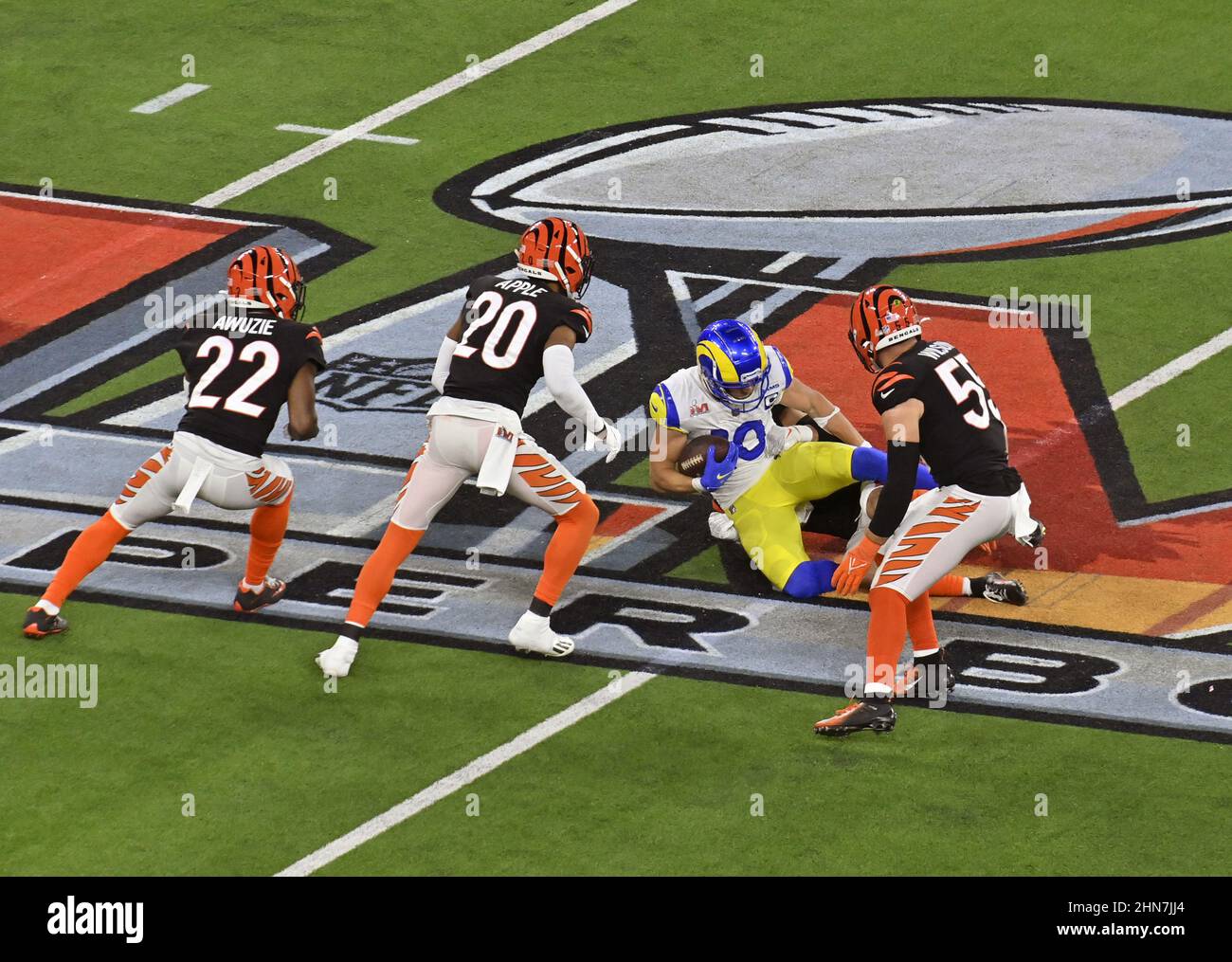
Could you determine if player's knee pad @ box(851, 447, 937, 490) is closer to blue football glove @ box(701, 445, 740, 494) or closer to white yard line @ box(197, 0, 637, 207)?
blue football glove @ box(701, 445, 740, 494)

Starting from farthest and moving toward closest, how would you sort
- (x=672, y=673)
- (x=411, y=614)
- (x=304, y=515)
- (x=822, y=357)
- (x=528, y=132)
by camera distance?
(x=528, y=132)
(x=822, y=357)
(x=304, y=515)
(x=411, y=614)
(x=672, y=673)

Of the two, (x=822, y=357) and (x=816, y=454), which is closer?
(x=816, y=454)

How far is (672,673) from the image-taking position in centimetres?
1020

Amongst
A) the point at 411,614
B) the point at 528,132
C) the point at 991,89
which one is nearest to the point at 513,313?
the point at 411,614

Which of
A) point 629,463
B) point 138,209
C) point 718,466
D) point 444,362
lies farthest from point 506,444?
point 138,209

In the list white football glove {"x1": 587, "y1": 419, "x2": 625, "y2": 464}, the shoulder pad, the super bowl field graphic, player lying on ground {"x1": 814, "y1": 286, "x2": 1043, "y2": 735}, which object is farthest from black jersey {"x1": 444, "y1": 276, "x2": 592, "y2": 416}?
player lying on ground {"x1": 814, "y1": 286, "x2": 1043, "y2": 735}

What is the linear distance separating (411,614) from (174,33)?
10.7 m

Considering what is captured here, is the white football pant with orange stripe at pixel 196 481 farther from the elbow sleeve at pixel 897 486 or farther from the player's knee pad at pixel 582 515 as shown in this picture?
the elbow sleeve at pixel 897 486

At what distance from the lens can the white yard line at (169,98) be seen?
59.4 ft

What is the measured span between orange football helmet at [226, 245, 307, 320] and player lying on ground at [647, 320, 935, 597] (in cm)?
210

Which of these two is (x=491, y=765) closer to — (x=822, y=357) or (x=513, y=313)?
(x=513, y=313)

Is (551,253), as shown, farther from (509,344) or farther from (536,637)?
(536,637)

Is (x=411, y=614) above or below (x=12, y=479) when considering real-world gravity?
below

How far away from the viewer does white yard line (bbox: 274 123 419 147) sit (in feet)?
57.1
